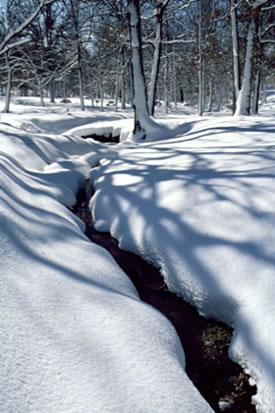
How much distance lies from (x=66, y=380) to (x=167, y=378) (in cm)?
60

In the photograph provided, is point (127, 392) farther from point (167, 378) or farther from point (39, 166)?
point (39, 166)

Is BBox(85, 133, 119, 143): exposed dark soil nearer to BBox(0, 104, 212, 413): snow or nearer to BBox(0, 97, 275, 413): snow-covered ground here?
BBox(0, 97, 275, 413): snow-covered ground

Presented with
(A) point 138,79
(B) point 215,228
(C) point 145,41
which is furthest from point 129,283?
(C) point 145,41

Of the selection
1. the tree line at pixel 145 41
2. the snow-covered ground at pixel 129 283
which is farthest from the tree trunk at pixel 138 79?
the snow-covered ground at pixel 129 283

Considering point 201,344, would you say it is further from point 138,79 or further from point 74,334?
point 138,79

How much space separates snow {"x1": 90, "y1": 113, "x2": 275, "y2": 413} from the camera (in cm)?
274

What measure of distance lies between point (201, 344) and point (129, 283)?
833 millimetres

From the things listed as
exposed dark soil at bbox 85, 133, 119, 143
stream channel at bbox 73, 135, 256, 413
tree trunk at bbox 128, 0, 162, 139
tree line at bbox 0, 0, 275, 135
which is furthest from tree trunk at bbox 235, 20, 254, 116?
stream channel at bbox 73, 135, 256, 413

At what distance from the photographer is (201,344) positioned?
3031 mm

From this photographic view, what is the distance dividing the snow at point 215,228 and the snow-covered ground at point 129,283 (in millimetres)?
12

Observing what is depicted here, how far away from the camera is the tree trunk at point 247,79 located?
37.0 ft

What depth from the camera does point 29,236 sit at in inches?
142

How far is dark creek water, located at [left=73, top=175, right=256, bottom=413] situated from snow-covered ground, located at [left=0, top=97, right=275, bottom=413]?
10 centimetres

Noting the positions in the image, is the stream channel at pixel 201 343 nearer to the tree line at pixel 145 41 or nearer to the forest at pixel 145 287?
the forest at pixel 145 287
